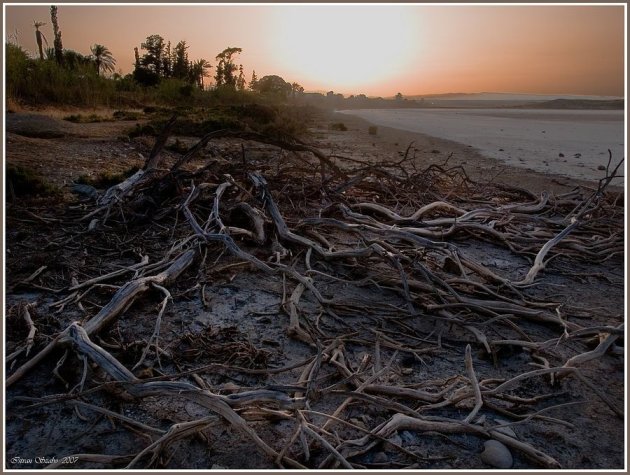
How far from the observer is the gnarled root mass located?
1841 mm

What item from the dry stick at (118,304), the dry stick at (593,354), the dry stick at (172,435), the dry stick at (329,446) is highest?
the dry stick at (118,304)

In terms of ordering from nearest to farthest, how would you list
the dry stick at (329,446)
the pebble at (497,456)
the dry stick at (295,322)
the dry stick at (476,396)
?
the dry stick at (329,446) < the pebble at (497,456) < the dry stick at (476,396) < the dry stick at (295,322)

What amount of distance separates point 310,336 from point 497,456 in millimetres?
1107

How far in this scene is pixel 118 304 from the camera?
8.49ft

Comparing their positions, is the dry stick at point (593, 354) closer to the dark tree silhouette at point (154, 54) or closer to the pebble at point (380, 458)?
the pebble at point (380, 458)

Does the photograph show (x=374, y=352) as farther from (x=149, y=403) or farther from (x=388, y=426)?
(x=149, y=403)

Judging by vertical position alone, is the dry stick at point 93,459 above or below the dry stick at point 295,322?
below

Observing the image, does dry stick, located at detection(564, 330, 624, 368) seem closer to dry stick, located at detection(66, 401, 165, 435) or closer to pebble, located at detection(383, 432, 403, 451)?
pebble, located at detection(383, 432, 403, 451)

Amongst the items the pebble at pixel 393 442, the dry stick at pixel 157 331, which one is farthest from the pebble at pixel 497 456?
the dry stick at pixel 157 331

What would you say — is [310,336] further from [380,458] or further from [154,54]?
[154,54]

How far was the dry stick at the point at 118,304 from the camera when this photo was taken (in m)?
2.18

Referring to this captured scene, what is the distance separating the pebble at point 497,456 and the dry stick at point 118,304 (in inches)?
75.6

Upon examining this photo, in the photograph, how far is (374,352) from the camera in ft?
8.20

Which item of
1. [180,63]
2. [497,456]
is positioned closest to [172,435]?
[497,456]
